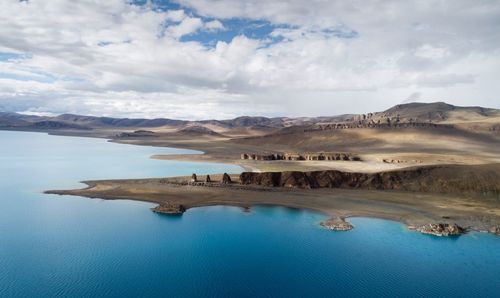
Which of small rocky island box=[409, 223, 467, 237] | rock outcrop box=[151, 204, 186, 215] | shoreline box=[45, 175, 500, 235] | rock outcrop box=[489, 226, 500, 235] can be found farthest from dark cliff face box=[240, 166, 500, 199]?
small rocky island box=[409, 223, 467, 237]

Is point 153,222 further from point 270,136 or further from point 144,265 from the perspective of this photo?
point 270,136

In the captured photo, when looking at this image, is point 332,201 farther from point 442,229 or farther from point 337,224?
point 442,229

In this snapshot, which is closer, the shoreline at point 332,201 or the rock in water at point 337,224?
the rock in water at point 337,224

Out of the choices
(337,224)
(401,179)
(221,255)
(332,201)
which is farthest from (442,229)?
(401,179)

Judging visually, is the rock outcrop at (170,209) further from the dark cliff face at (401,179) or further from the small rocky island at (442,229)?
the small rocky island at (442,229)

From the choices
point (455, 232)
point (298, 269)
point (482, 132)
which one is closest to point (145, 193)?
point (298, 269)

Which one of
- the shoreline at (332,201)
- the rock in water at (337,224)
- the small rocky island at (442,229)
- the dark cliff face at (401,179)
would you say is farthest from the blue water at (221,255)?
the dark cliff face at (401,179)

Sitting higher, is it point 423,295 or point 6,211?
point 6,211
